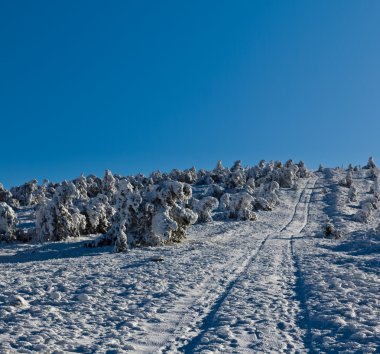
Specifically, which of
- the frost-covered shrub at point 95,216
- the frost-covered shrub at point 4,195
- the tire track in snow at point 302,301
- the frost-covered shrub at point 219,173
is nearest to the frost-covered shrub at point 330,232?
the tire track in snow at point 302,301

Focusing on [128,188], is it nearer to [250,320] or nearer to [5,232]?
[5,232]

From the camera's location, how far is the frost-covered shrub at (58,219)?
1323 inches

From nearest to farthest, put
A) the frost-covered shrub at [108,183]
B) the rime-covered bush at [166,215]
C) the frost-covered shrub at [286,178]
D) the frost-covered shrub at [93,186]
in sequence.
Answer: the rime-covered bush at [166,215]
the frost-covered shrub at [108,183]
the frost-covered shrub at [93,186]
the frost-covered shrub at [286,178]

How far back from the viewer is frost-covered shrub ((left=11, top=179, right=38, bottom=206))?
240 ft

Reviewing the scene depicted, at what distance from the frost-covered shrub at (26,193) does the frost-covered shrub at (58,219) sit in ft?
134

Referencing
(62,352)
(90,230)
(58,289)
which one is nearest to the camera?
(62,352)

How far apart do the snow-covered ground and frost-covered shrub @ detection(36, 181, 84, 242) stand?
907 centimetres

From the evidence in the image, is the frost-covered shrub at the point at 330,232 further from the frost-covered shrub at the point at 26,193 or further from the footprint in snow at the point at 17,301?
the frost-covered shrub at the point at 26,193

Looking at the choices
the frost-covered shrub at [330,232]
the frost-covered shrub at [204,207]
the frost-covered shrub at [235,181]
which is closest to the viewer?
the frost-covered shrub at [330,232]

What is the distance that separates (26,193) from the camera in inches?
2972

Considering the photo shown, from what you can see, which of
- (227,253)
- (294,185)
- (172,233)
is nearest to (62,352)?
(227,253)

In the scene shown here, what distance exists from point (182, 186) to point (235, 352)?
70.3 feet

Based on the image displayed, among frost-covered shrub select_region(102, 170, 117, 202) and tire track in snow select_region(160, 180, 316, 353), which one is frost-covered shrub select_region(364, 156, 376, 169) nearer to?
frost-covered shrub select_region(102, 170, 117, 202)

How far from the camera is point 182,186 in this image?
29375mm
